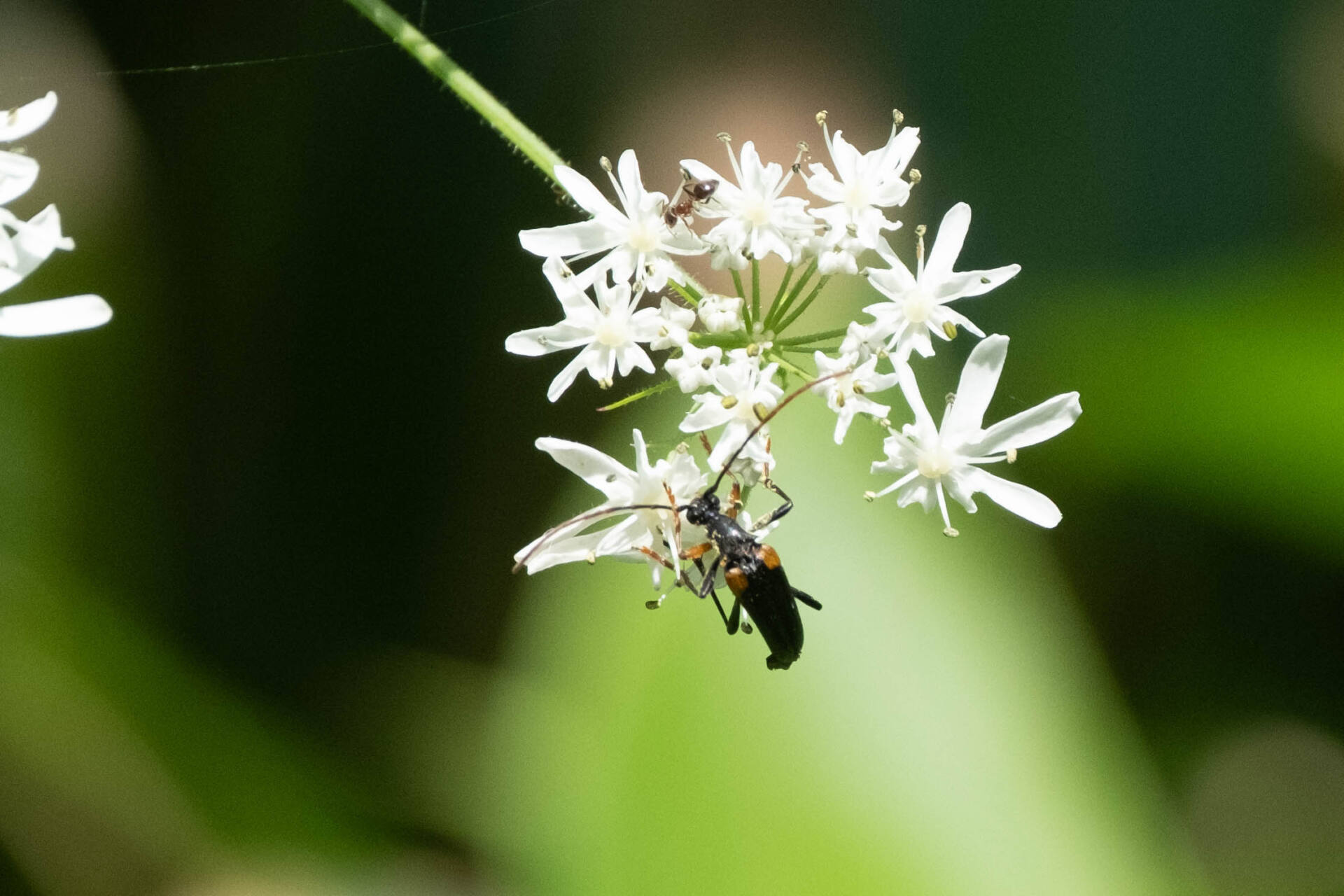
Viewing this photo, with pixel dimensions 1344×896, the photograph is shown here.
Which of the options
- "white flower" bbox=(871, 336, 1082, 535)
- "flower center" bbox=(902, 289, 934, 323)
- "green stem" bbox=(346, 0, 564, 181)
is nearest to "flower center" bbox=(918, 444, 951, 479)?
"white flower" bbox=(871, 336, 1082, 535)

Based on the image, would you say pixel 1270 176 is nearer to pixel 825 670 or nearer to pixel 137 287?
pixel 825 670

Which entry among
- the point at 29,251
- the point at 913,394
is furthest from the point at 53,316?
the point at 913,394

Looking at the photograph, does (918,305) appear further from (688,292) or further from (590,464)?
(590,464)

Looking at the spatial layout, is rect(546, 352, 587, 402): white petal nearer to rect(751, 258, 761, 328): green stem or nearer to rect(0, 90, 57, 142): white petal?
rect(751, 258, 761, 328): green stem

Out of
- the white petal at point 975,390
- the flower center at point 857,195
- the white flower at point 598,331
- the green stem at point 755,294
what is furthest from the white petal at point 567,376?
the white petal at point 975,390

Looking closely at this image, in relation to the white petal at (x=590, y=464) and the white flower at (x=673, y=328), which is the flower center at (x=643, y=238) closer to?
the white flower at (x=673, y=328)
